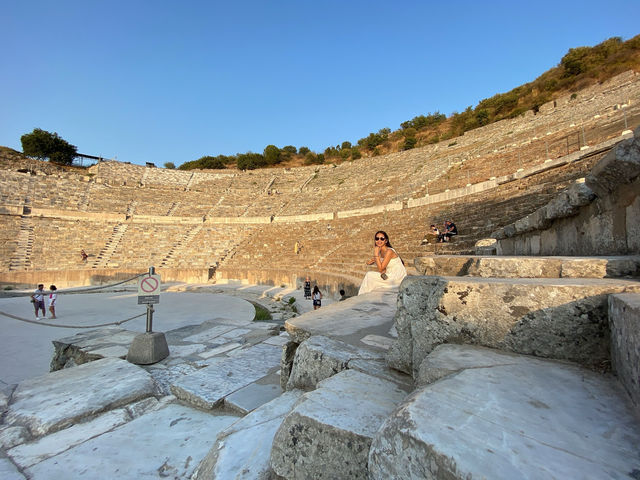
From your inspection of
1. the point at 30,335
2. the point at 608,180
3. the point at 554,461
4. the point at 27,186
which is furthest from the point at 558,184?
the point at 27,186

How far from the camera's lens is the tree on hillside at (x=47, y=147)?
3334cm

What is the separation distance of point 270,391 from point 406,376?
4.17 ft

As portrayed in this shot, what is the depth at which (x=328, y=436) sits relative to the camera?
3.29 feet

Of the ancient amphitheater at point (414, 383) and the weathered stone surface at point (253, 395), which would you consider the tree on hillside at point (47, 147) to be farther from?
the weathered stone surface at point (253, 395)

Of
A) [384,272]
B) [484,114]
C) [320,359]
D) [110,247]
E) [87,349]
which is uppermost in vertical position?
[484,114]

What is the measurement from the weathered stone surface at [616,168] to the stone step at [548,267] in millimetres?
638

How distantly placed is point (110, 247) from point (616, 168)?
2313cm

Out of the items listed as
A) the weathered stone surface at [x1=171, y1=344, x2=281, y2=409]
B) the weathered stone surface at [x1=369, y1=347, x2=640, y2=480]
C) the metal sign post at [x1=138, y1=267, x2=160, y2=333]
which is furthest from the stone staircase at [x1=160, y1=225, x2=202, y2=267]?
the weathered stone surface at [x1=369, y1=347, x2=640, y2=480]

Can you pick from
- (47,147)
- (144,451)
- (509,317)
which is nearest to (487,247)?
(509,317)

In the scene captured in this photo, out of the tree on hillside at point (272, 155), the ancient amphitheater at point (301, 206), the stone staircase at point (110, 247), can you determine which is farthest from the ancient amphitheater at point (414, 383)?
the tree on hillside at point (272, 155)

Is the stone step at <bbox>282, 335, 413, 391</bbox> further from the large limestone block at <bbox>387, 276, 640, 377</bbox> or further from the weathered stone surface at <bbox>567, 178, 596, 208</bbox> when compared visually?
the weathered stone surface at <bbox>567, 178, 596, 208</bbox>

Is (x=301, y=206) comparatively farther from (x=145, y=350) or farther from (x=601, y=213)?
(x=601, y=213)

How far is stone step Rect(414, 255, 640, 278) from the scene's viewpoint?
163cm

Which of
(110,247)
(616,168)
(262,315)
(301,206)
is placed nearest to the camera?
(616,168)
